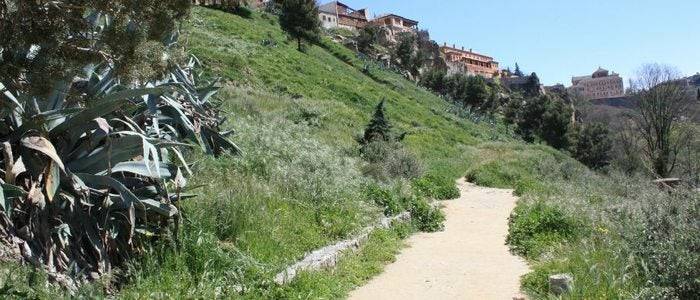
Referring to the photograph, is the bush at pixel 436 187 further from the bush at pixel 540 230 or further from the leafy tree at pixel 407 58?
the leafy tree at pixel 407 58

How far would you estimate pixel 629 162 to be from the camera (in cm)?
4647

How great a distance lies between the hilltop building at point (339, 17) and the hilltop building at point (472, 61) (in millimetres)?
20231

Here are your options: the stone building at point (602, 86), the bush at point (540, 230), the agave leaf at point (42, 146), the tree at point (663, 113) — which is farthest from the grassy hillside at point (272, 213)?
the stone building at point (602, 86)

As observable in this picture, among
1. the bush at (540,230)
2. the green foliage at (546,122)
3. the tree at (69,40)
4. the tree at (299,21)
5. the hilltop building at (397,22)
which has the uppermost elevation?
the hilltop building at (397,22)

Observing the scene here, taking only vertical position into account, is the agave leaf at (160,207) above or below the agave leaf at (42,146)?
below

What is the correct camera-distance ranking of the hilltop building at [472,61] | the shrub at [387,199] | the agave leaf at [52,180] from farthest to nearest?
the hilltop building at [472,61]
the shrub at [387,199]
the agave leaf at [52,180]

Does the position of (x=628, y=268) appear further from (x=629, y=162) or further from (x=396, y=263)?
(x=629, y=162)

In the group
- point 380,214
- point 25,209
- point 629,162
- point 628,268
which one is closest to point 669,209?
point 628,268

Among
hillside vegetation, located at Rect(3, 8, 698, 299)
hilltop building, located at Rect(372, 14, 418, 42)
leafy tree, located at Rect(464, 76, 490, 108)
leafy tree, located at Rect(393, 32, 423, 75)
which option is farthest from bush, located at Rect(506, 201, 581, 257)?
hilltop building, located at Rect(372, 14, 418, 42)

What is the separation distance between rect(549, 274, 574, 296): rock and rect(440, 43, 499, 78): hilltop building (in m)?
125

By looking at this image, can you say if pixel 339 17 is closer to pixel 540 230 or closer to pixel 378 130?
pixel 378 130

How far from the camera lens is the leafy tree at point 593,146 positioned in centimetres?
5259

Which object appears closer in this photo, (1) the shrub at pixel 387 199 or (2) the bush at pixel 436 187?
(1) the shrub at pixel 387 199

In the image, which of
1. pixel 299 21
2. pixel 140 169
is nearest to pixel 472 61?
pixel 299 21
